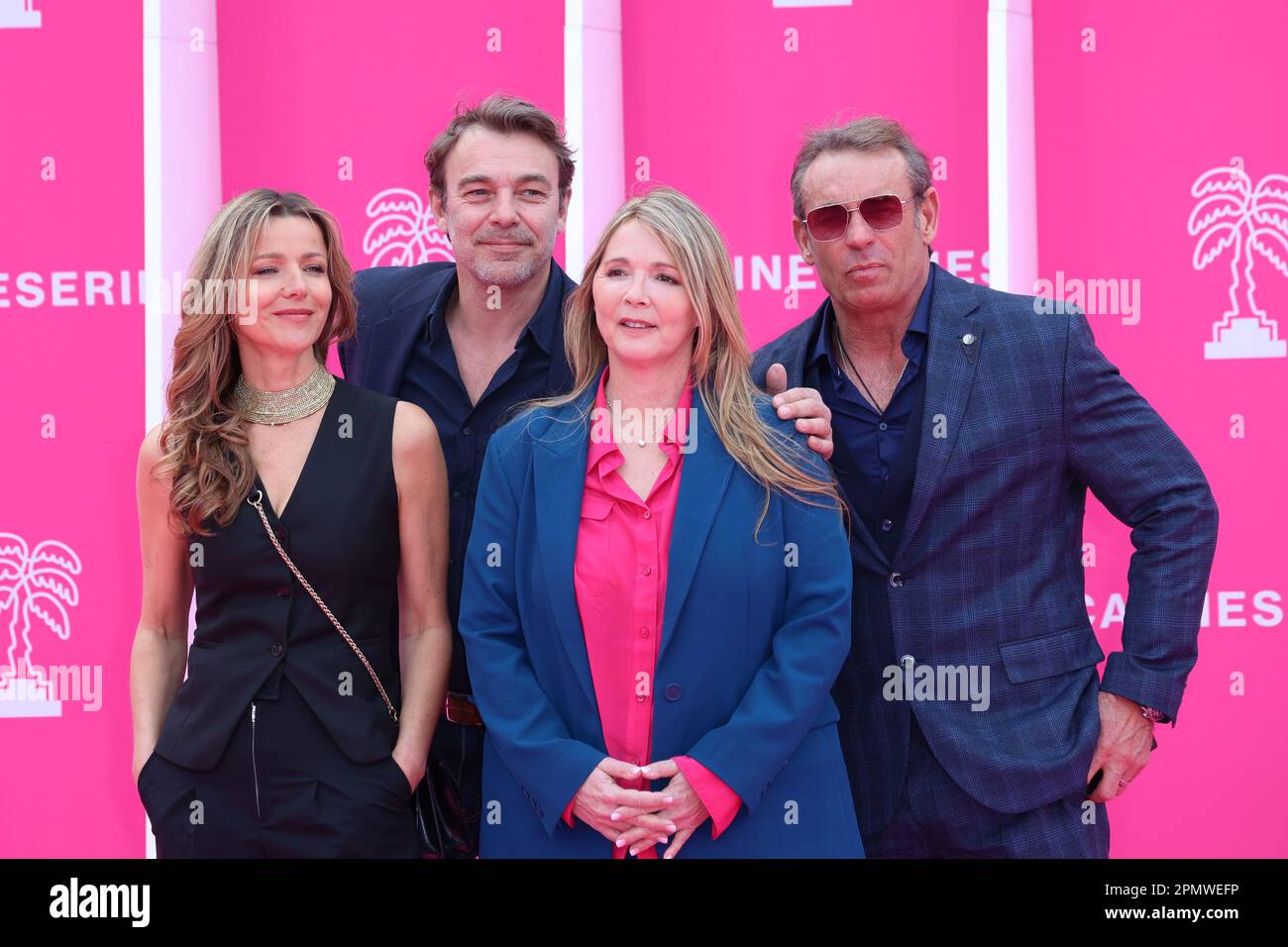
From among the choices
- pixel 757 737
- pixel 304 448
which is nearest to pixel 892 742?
pixel 757 737

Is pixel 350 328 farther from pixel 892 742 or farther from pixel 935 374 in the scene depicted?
pixel 892 742

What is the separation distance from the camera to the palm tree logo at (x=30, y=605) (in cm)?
468

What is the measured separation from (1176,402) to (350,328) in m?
3.35

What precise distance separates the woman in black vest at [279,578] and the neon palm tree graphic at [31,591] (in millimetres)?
2275

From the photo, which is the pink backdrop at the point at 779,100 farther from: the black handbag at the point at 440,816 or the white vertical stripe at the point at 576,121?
the black handbag at the point at 440,816

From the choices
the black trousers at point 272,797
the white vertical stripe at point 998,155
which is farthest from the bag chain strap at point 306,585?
the white vertical stripe at point 998,155

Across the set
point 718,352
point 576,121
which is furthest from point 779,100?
point 718,352

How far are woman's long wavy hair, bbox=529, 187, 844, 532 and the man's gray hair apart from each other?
59 centimetres

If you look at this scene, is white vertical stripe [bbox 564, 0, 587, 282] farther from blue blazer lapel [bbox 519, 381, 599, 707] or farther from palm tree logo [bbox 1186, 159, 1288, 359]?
palm tree logo [bbox 1186, 159, 1288, 359]

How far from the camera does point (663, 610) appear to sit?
97.4 inches

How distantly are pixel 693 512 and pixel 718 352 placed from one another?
0.42 m

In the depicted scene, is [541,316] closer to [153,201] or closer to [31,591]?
[153,201]

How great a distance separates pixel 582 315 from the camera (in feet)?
9.10

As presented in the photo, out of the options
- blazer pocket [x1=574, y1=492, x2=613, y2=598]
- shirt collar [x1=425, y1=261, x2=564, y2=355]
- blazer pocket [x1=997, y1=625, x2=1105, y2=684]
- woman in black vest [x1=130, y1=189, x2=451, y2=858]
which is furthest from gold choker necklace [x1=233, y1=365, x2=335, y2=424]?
blazer pocket [x1=997, y1=625, x2=1105, y2=684]
